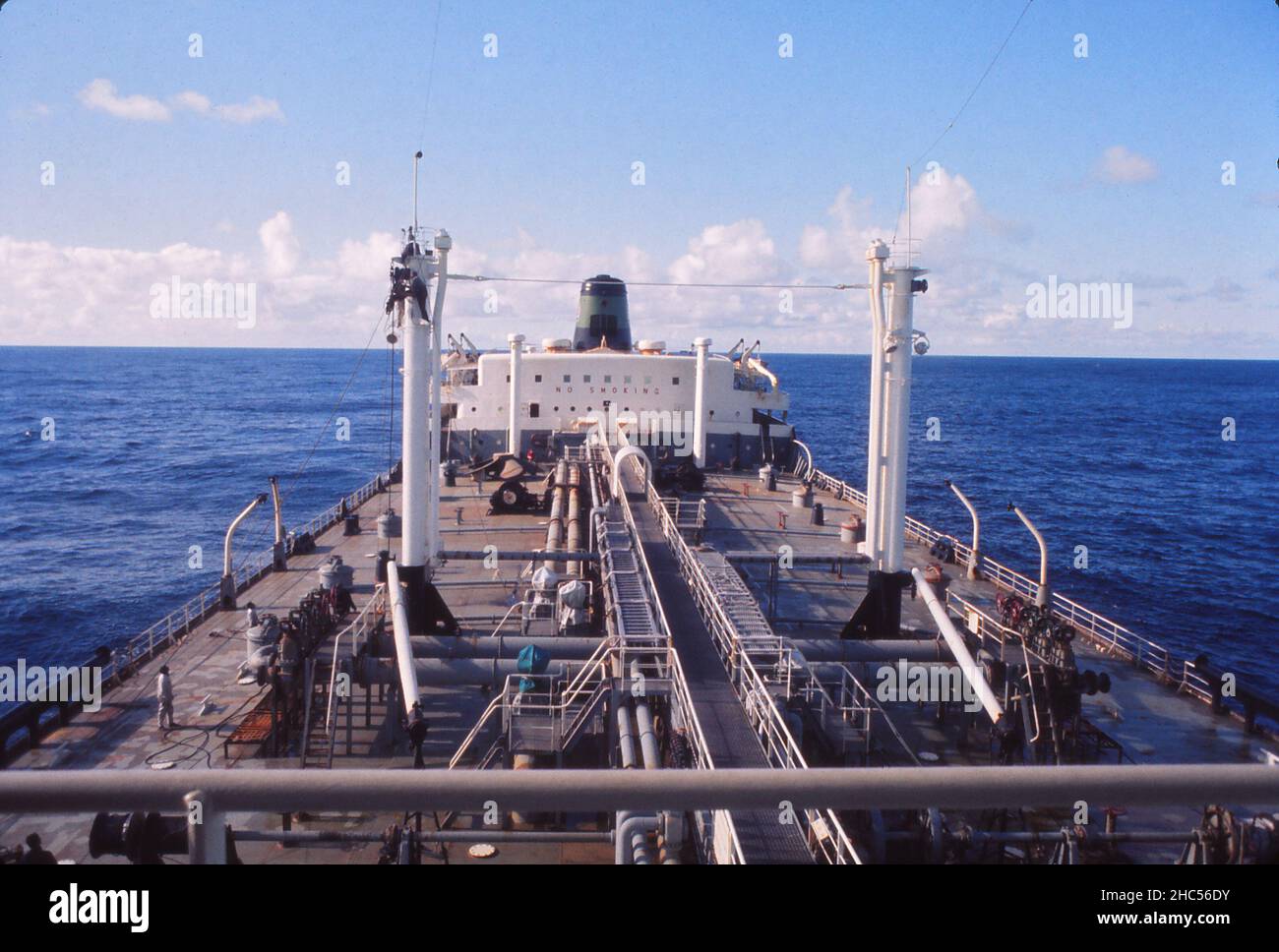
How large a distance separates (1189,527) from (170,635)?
56.5 m

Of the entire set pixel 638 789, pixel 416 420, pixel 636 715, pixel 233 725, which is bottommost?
pixel 233 725

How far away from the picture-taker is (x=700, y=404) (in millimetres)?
41062

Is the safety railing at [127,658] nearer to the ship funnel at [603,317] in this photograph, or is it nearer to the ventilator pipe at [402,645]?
the ventilator pipe at [402,645]

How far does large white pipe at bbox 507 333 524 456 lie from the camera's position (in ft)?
131

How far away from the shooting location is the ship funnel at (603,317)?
50.3 m

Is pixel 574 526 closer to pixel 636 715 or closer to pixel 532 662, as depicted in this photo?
pixel 532 662

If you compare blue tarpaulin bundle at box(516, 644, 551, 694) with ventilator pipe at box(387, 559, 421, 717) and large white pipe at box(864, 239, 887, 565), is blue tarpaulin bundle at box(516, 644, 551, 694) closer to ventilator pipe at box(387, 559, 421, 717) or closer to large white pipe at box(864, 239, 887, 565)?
ventilator pipe at box(387, 559, 421, 717)

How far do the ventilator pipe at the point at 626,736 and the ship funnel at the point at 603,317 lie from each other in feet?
125

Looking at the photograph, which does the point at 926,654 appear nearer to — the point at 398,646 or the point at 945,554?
the point at 398,646

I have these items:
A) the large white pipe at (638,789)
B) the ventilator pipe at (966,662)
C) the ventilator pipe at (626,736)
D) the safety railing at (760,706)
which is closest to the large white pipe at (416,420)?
the safety railing at (760,706)

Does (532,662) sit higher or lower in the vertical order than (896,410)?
lower

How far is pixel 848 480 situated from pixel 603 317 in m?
26.6

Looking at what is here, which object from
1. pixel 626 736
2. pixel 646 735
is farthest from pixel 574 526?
pixel 646 735

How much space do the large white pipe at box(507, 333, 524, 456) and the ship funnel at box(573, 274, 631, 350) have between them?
397 inches
